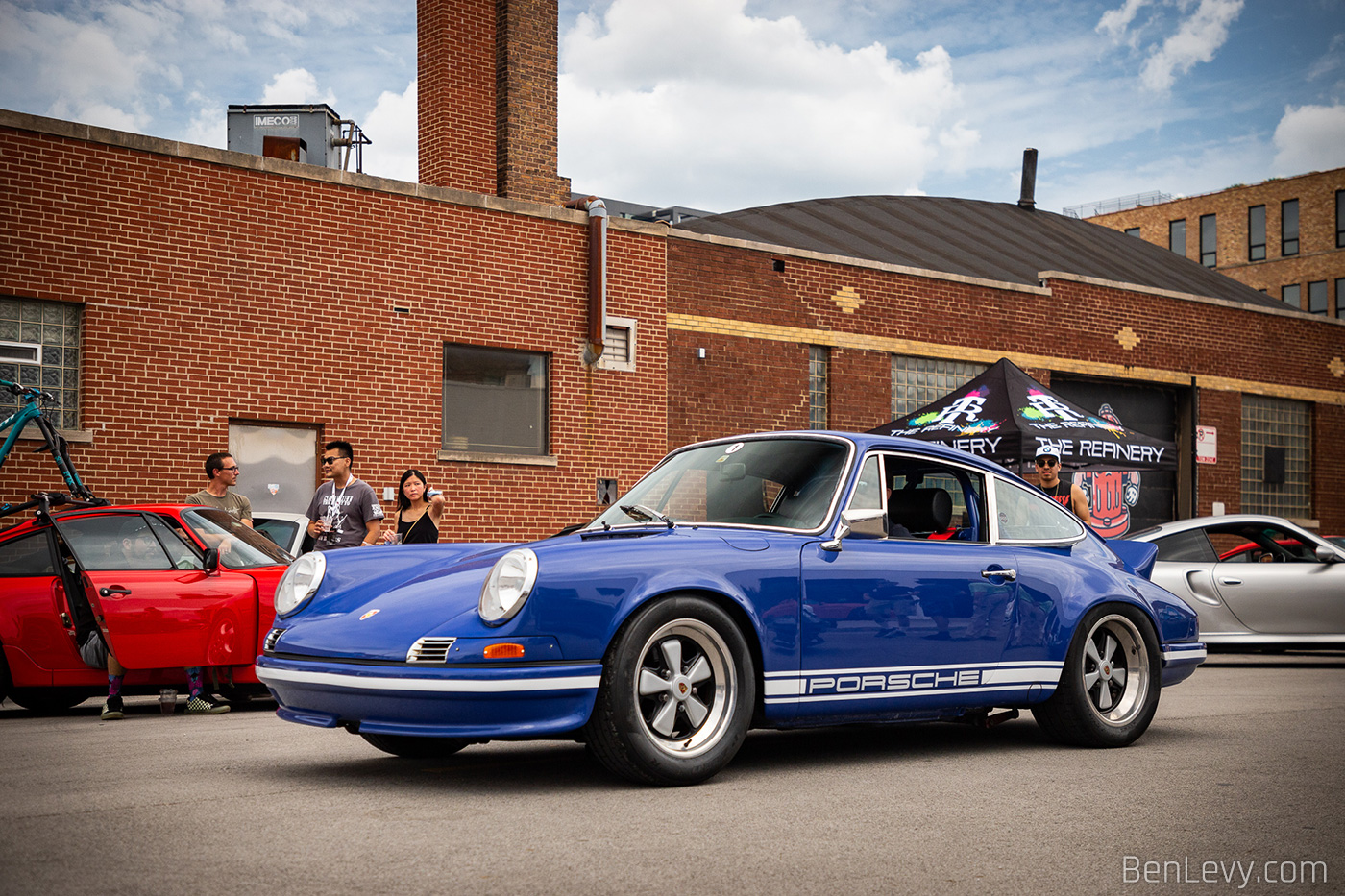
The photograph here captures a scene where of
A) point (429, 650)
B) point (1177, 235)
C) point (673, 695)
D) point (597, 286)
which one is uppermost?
point (1177, 235)

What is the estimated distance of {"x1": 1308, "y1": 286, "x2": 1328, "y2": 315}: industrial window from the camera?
5553 centimetres

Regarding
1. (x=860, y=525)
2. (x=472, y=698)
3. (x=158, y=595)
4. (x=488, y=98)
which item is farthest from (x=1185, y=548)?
(x=488, y=98)

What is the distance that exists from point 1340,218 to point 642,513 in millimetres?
57335

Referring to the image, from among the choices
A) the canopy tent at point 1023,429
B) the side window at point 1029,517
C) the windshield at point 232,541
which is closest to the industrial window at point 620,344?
the canopy tent at point 1023,429

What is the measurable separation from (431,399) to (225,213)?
3.05m

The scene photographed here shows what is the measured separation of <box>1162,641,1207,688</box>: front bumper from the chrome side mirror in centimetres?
195

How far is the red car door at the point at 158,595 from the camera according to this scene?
7.91 meters

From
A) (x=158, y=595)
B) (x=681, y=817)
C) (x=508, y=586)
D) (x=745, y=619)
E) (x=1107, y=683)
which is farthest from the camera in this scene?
(x=158, y=595)

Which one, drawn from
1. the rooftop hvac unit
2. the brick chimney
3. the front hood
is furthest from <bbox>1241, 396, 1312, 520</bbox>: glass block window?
the front hood

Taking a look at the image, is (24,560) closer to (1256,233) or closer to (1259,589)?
(1259,589)

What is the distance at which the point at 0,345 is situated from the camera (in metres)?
12.9

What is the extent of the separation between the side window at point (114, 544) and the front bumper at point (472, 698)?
4.05m

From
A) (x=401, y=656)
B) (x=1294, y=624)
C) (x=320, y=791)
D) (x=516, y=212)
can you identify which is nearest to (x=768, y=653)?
(x=401, y=656)

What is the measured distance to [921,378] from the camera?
20688 millimetres
